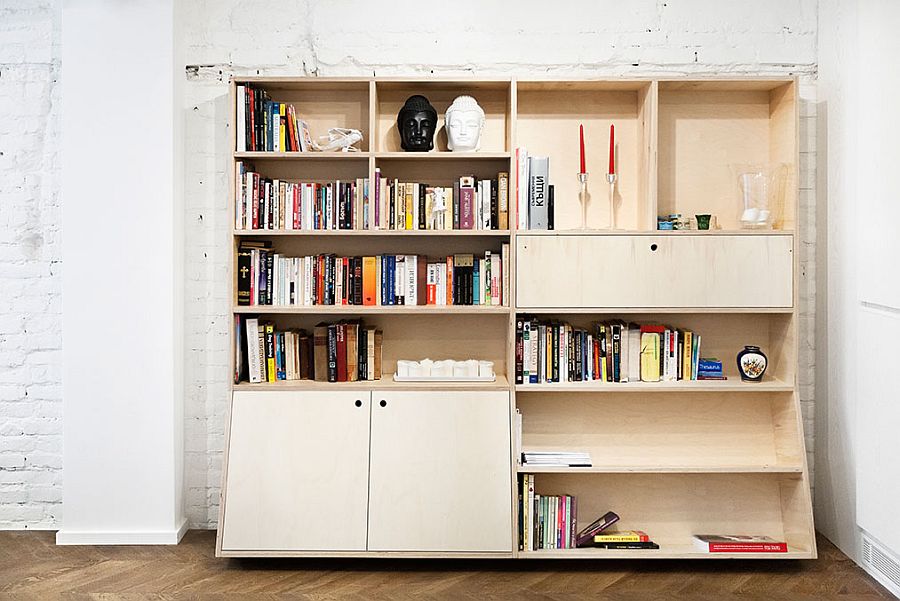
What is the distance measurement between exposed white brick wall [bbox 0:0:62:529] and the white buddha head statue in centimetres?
181

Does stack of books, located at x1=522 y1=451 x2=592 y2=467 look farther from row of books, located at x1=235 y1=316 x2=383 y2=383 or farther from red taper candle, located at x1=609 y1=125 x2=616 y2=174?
red taper candle, located at x1=609 y1=125 x2=616 y2=174

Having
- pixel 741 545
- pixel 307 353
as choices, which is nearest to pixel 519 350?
pixel 307 353

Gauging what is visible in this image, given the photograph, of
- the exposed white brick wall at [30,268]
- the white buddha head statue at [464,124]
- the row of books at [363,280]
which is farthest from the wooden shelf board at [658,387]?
the exposed white brick wall at [30,268]

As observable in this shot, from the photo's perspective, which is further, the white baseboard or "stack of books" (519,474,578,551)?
the white baseboard

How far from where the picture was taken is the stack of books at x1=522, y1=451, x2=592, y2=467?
3396 millimetres

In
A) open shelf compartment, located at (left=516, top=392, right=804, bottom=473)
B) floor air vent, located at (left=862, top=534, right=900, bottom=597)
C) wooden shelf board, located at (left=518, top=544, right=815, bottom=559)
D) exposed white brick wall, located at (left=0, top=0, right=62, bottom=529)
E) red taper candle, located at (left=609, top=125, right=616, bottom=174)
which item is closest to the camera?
floor air vent, located at (left=862, top=534, right=900, bottom=597)

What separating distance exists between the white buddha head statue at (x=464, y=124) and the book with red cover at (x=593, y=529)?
64.6 inches

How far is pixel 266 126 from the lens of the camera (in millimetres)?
3471

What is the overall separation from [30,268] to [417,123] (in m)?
1.90

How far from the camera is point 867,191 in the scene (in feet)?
10.6

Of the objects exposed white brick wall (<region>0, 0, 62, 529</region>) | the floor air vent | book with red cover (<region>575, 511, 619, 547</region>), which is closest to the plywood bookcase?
book with red cover (<region>575, 511, 619, 547</region>)

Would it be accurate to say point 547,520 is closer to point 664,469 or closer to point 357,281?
point 664,469

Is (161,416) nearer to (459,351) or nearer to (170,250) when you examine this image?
(170,250)

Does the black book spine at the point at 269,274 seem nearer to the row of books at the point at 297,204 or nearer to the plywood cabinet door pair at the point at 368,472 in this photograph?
the row of books at the point at 297,204
